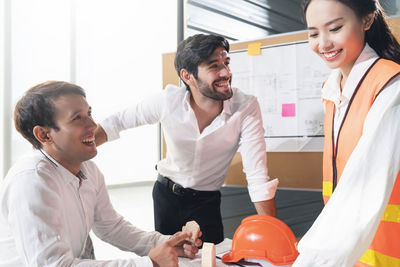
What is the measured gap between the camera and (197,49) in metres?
1.87

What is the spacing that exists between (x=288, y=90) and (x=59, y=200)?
1692mm

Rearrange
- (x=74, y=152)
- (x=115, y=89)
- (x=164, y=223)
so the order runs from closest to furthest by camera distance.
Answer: (x=74, y=152)
(x=164, y=223)
(x=115, y=89)

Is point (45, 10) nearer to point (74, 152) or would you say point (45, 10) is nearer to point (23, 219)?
point (74, 152)

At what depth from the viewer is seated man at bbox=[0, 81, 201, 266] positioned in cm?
110

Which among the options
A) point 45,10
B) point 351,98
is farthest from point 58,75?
point 351,98

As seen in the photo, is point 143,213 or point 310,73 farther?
point 143,213

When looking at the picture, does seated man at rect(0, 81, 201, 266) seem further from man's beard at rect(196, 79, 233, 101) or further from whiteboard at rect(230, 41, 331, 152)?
whiteboard at rect(230, 41, 331, 152)

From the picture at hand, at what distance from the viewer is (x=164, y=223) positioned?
2062mm

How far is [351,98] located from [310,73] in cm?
134

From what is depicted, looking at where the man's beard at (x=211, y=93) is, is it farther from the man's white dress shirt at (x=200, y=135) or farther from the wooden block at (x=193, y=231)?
the wooden block at (x=193, y=231)

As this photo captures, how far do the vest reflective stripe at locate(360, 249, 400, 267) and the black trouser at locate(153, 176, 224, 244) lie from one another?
1088mm

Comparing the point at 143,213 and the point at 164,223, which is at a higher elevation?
the point at 164,223

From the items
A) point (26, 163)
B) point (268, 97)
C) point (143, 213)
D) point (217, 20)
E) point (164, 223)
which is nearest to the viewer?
point (26, 163)

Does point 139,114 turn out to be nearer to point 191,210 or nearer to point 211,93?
point 211,93
